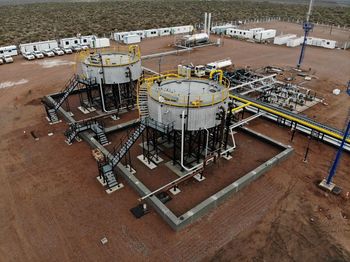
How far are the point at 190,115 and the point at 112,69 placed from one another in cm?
1293

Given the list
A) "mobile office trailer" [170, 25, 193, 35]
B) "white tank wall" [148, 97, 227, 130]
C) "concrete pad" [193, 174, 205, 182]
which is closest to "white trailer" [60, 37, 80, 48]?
"mobile office trailer" [170, 25, 193, 35]

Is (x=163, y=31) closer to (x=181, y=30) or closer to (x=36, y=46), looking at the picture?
(x=181, y=30)

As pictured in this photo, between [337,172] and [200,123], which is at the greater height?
[200,123]

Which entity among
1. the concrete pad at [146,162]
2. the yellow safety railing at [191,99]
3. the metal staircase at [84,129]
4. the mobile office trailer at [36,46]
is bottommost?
the concrete pad at [146,162]

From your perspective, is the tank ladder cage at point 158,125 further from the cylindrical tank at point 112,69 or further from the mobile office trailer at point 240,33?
the mobile office trailer at point 240,33

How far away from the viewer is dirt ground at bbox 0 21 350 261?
15203mm

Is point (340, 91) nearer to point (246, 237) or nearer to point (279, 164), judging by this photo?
point (279, 164)

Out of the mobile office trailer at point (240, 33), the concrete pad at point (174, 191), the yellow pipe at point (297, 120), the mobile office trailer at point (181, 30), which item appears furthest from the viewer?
the mobile office trailer at point (181, 30)

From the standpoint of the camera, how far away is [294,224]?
17016 millimetres

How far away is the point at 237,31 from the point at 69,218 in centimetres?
6888

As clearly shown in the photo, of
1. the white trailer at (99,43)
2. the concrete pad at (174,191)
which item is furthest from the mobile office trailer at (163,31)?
the concrete pad at (174,191)

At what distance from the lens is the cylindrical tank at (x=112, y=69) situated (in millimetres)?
28281

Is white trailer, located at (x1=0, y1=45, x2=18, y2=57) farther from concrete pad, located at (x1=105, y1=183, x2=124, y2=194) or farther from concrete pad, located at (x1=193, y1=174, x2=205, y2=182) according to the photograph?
concrete pad, located at (x1=193, y1=174, x2=205, y2=182)

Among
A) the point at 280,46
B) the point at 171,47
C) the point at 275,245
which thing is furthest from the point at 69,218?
the point at 280,46
